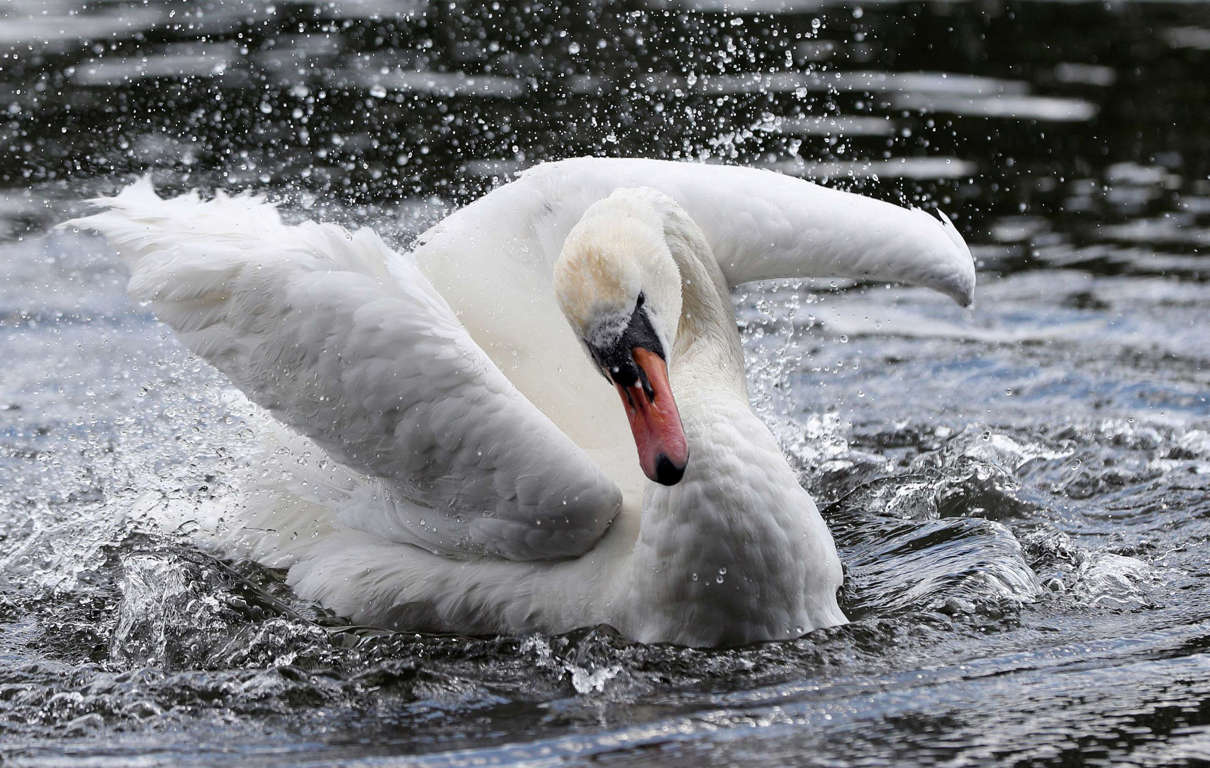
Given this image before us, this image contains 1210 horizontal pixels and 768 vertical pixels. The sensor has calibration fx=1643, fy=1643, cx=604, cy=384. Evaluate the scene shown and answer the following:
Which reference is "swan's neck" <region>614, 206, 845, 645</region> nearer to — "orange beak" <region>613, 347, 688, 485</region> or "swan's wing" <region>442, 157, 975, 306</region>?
"orange beak" <region>613, 347, 688, 485</region>

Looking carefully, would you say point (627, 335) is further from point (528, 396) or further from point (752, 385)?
point (752, 385)

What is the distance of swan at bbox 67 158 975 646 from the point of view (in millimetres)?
5016

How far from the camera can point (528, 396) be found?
5.93 metres

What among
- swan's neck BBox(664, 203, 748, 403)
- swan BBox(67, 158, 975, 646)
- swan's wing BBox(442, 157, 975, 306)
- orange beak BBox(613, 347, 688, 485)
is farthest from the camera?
swan's wing BBox(442, 157, 975, 306)

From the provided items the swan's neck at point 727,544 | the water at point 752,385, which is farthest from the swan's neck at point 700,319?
the water at point 752,385

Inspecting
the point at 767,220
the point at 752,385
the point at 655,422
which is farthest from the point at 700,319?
A: the point at 752,385

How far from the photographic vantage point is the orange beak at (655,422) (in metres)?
4.72

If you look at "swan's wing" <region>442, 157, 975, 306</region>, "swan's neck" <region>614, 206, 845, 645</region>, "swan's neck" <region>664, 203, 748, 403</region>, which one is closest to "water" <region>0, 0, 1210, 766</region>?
"swan's neck" <region>614, 206, 845, 645</region>

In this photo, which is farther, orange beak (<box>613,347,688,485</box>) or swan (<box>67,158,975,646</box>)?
swan (<box>67,158,975,646</box>)

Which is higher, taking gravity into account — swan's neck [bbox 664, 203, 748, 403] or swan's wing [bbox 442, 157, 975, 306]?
swan's wing [bbox 442, 157, 975, 306]

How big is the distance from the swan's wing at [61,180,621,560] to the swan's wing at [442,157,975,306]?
105 cm

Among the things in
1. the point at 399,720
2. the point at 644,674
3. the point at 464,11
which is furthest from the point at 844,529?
the point at 464,11

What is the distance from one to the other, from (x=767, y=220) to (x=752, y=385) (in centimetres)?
198

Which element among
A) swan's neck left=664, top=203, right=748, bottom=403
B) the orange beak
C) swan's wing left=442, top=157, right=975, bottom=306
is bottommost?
the orange beak
